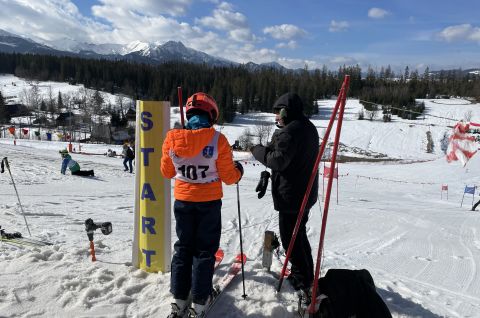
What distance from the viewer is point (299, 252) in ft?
13.3

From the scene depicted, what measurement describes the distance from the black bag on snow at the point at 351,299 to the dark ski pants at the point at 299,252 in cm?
37

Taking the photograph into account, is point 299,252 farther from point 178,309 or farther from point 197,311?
point 178,309

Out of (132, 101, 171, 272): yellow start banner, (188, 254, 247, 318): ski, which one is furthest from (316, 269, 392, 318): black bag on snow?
(132, 101, 171, 272): yellow start banner

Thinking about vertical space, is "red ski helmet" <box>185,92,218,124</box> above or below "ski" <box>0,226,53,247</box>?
above

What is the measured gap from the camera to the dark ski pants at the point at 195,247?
11.2 ft

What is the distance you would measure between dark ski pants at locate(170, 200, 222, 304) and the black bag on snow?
1.23 m

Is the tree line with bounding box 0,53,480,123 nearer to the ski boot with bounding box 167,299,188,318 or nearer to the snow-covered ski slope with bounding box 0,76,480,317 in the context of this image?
the snow-covered ski slope with bounding box 0,76,480,317

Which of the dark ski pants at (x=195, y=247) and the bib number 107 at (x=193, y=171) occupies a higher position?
the bib number 107 at (x=193, y=171)

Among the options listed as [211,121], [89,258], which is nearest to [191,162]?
[211,121]

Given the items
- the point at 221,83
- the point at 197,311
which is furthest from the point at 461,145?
the point at 221,83

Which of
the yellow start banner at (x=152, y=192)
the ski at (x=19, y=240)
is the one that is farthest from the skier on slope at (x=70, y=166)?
the yellow start banner at (x=152, y=192)

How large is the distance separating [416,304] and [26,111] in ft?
360

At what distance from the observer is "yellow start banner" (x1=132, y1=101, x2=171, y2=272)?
4.16m

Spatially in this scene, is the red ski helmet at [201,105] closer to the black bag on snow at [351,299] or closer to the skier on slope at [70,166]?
the black bag on snow at [351,299]
